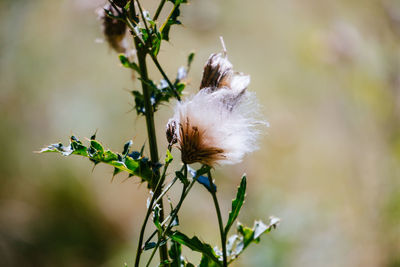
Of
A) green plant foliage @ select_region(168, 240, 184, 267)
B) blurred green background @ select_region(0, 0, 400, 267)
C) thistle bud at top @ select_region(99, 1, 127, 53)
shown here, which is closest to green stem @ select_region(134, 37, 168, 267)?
green plant foliage @ select_region(168, 240, 184, 267)

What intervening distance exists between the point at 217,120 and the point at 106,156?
0.67 feet

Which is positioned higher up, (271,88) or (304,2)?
(304,2)

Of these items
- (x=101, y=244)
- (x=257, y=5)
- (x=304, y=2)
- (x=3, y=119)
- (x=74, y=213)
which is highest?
(x=257, y=5)

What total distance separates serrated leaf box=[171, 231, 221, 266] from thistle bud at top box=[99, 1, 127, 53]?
0.47 metres

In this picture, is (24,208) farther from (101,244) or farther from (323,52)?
(323,52)

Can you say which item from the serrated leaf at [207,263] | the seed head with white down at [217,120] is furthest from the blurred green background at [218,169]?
the seed head with white down at [217,120]

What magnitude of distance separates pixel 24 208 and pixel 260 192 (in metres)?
1.77

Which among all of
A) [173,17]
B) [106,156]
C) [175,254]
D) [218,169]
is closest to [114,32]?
[173,17]

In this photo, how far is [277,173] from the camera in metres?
3.76

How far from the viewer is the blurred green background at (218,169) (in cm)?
293

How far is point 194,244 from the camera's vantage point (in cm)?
75

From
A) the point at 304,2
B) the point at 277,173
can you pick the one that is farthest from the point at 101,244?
the point at 304,2

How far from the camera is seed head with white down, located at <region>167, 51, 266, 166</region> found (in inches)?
29.2

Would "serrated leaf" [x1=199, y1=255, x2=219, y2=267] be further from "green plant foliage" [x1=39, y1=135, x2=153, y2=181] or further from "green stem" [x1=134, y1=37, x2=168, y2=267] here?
"green plant foliage" [x1=39, y1=135, x2=153, y2=181]
